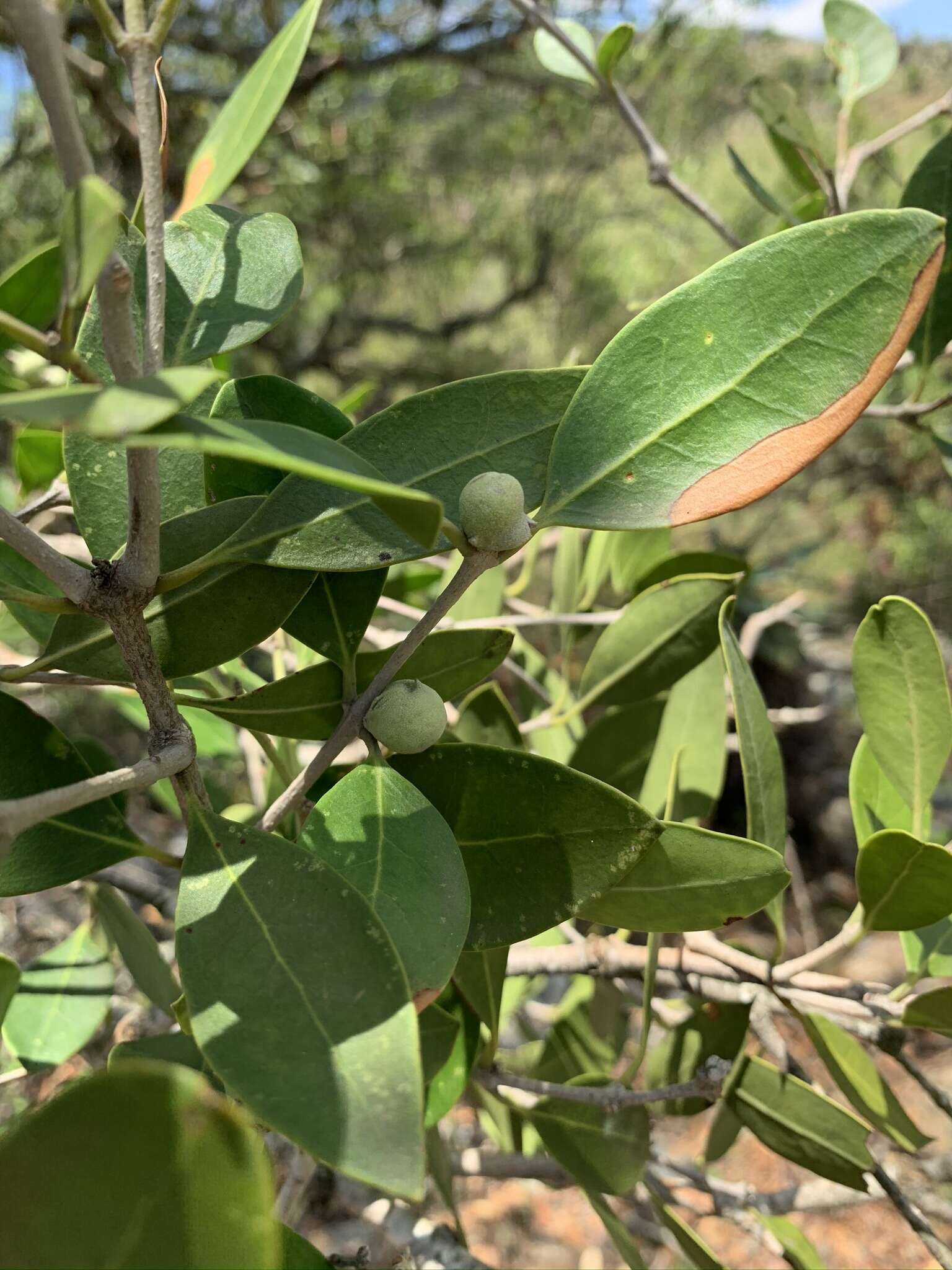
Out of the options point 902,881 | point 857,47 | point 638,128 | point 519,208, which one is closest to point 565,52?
point 638,128

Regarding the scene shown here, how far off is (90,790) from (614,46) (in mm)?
960

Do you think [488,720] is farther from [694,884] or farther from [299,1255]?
[299,1255]

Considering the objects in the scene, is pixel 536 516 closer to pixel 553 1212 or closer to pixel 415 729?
pixel 415 729

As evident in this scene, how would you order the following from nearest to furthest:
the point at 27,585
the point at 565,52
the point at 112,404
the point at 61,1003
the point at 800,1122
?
1. the point at 112,404
2. the point at 27,585
3. the point at 800,1122
4. the point at 61,1003
5. the point at 565,52

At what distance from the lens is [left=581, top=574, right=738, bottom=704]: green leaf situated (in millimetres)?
650

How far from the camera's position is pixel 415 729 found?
16.1 inches

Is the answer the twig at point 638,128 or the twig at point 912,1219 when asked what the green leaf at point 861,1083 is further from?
the twig at point 638,128

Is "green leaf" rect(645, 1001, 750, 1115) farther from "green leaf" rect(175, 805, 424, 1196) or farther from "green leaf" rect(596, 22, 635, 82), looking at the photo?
"green leaf" rect(596, 22, 635, 82)

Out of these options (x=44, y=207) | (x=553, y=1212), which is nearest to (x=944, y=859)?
(x=553, y=1212)

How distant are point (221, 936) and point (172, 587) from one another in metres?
0.14

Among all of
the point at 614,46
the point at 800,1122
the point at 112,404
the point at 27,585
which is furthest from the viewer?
the point at 614,46

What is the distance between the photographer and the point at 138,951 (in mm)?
724

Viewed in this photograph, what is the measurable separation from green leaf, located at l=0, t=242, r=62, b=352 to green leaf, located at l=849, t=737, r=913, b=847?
568 millimetres

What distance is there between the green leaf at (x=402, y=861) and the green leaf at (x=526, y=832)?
4cm
